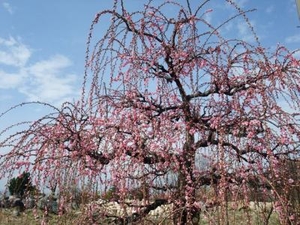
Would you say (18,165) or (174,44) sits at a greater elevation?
(174,44)

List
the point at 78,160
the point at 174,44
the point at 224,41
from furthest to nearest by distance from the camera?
the point at 174,44 → the point at 224,41 → the point at 78,160

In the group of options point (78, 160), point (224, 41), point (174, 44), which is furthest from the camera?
point (174, 44)

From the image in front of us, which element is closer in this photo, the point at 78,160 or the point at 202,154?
the point at 78,160

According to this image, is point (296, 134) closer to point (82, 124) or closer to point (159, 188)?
point (159, 188)

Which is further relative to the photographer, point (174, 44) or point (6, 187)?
point (174, 44)

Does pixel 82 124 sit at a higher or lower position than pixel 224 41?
lower

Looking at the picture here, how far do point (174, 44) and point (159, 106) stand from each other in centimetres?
54

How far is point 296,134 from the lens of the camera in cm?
327

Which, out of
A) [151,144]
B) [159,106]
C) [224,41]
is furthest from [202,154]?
[224,41]

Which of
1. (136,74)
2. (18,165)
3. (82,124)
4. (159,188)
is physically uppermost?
(136,74)

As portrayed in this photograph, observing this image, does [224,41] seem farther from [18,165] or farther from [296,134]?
[18,165]

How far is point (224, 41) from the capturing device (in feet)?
10.5

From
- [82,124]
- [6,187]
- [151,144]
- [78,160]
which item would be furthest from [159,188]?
[6,187]

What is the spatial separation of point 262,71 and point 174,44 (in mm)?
727
